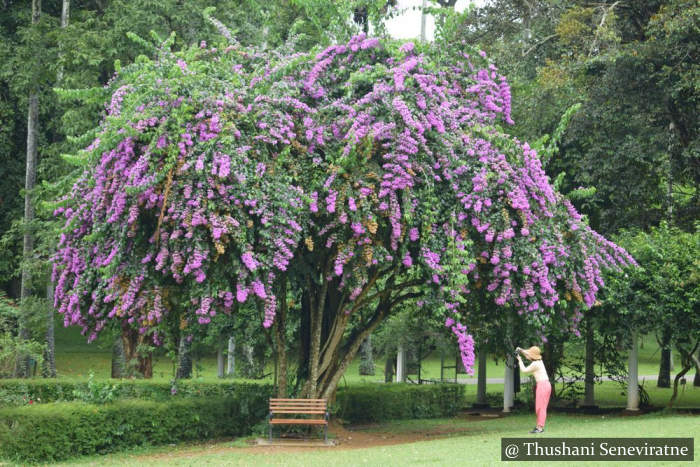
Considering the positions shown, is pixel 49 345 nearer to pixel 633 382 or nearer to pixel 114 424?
pixel 114 424

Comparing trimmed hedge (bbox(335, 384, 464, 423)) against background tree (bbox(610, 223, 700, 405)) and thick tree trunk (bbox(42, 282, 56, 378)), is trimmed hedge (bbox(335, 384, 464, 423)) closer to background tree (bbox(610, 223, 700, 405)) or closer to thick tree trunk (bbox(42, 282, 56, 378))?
background tree (bbox(610, 223, 700, 405))

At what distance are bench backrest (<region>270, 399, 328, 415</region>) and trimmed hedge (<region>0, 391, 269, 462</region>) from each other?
1.68 meters

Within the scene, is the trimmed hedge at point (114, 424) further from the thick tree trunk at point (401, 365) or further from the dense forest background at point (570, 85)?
the thick tree trunk at point (401, 365)

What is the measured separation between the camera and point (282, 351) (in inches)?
635

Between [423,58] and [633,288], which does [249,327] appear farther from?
[633,288]

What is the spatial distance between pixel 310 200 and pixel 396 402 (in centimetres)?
916

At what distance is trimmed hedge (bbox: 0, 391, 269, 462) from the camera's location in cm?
1273

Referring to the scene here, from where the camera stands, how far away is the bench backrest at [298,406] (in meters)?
14.9

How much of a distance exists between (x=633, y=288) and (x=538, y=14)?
11841mm

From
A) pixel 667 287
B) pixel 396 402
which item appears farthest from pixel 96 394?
pixel 667 287

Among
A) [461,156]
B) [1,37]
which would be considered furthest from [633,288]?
[1,37]

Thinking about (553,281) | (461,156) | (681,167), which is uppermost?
(681,167)

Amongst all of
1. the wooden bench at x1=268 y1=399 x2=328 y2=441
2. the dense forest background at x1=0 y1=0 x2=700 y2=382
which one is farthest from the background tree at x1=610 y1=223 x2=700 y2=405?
the wooden bench at x1=268 y1=399 x2=328 y2=441

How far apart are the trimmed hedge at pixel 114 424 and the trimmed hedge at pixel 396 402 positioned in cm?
310
